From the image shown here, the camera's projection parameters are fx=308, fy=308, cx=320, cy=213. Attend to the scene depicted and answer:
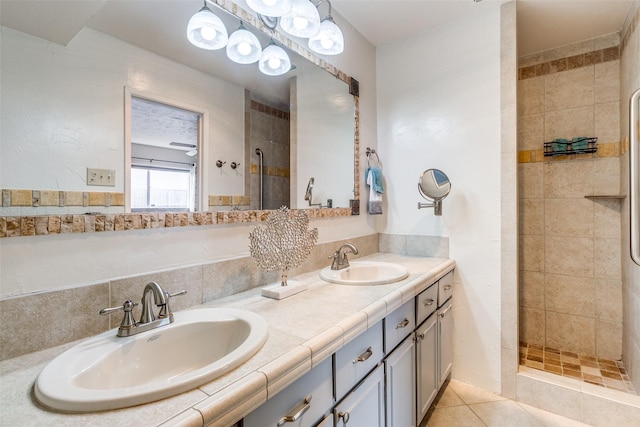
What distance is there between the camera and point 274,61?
58.4 inches

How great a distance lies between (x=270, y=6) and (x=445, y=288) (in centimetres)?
170

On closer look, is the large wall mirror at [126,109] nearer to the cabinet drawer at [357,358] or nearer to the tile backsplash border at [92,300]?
the tile backsplash border at [92,300]

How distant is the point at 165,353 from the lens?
855mm

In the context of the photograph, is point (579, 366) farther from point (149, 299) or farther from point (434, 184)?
point (149, 299)

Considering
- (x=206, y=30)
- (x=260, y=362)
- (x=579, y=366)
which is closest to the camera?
(x=260, y=362)

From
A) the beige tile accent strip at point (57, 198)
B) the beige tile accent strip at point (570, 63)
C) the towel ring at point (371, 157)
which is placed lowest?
the beige tile accent strip at point (57, 198)

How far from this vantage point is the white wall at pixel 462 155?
1.85m

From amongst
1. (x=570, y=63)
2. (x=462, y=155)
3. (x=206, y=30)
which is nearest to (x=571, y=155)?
(x=570, y=63)

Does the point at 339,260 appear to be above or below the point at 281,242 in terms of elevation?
below

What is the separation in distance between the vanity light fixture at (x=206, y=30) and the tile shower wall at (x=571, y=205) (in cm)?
230

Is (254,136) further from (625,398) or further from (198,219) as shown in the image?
(625,398)

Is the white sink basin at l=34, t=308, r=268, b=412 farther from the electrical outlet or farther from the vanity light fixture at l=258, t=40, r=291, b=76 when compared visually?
the vanity light fixture at l=258, t=40, r=291, b=76

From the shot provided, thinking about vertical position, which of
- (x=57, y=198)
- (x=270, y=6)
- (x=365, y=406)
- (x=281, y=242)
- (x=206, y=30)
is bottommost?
(x=365, y=406)

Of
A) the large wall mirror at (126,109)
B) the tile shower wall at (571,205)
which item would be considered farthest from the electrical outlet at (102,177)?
the tile shower wall at (571,205)
